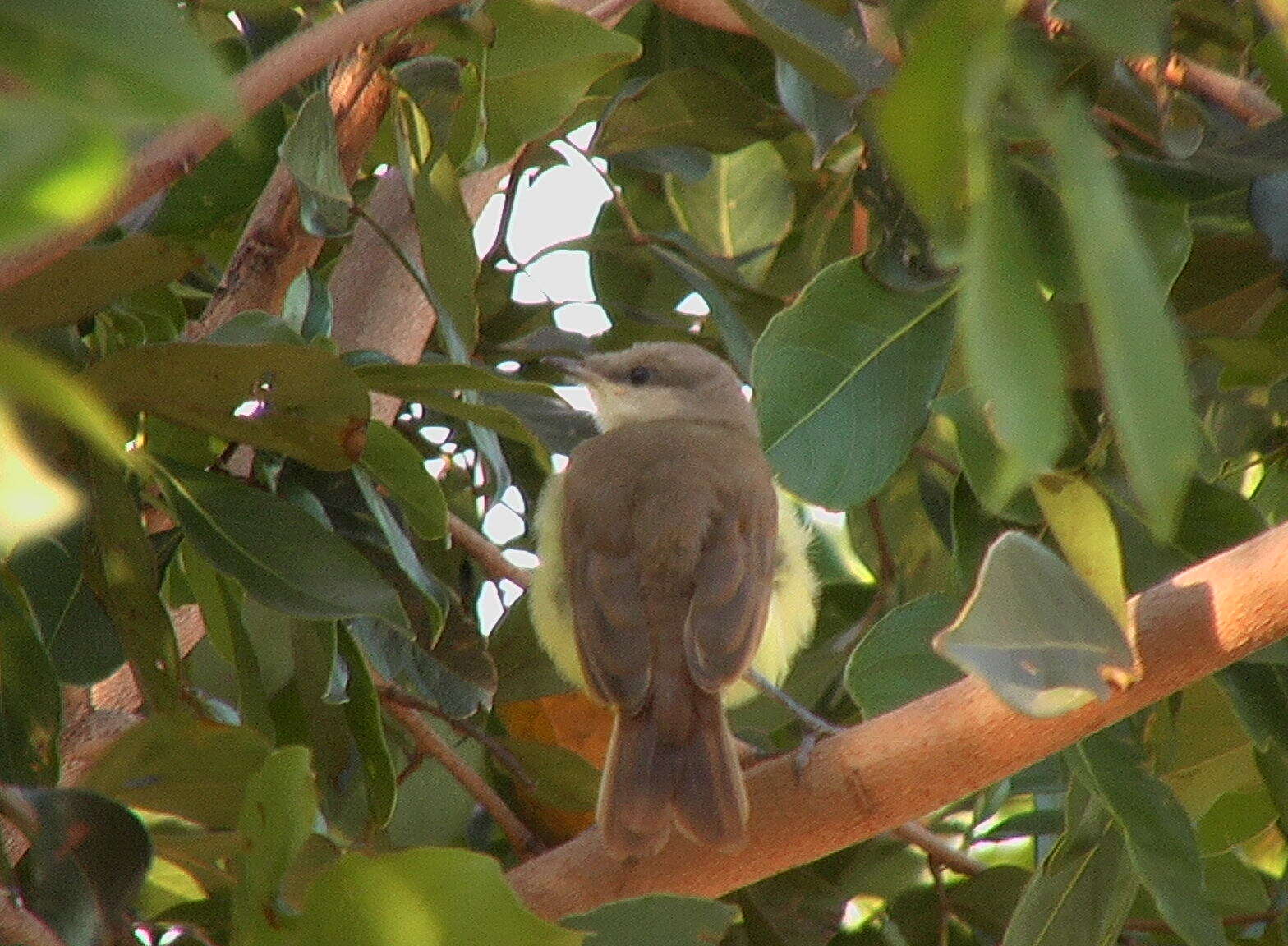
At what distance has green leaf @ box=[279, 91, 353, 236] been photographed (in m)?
2.36

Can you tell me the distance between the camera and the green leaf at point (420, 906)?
1.62 meters

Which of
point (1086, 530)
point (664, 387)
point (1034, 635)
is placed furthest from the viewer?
point (664, 387)

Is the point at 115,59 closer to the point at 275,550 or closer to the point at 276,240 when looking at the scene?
the point at 275,550

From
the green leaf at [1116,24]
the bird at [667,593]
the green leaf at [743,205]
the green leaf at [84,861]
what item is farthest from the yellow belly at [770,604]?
the green leaf at [1116,24]

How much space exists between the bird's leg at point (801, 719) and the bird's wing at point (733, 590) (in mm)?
78

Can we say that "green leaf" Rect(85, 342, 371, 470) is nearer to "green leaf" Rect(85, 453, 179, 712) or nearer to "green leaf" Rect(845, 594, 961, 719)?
"green leaf" Rect(85, 453, 179, 712)

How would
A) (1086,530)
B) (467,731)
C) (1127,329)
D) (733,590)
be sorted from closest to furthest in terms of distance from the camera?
(1127,329) → (1086,530) → (467,731) → (733,590)

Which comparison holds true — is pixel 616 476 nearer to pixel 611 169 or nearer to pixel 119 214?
pixel 611 169

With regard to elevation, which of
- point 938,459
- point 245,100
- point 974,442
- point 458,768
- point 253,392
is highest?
point 245,100

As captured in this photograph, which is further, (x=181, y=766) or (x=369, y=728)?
(x=369, y=728)

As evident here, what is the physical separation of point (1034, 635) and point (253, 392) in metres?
1.14

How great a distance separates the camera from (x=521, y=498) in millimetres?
3814

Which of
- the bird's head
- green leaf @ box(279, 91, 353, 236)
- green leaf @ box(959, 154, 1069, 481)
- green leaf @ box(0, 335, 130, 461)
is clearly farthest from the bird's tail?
green leaf @ box(0, 335, 130, 461)

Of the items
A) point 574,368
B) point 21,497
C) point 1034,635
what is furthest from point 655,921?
point 574,368
